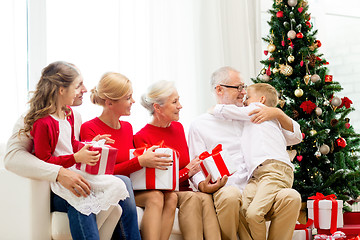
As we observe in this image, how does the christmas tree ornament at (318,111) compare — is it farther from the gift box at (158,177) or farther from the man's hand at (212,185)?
the gift box at (158,177)

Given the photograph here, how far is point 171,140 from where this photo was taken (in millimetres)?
3049

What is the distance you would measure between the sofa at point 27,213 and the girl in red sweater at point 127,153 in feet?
1.49

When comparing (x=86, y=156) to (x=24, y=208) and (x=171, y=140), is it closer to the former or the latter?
(x=24, y=208)

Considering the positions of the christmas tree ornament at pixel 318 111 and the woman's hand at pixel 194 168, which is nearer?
the woman's hand at pixel 194 168

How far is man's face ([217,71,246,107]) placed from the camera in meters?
3.22

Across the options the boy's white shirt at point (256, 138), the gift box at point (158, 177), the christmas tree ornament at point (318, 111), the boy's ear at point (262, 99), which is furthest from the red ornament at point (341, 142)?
the gift box at point (158, 177)

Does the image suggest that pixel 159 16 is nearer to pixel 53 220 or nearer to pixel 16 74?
pixel 16 74

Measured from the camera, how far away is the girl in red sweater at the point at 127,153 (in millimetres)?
2576

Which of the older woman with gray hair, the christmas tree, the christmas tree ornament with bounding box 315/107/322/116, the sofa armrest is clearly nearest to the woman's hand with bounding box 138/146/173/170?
the older woman with gray hair

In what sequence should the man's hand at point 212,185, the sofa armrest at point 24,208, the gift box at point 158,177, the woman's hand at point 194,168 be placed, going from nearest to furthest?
1. the sofa armrest at point 24,208
2. the gift box at point 158,177
3. the man's hand at point 212,185
4. the woman's hand at point 194,168

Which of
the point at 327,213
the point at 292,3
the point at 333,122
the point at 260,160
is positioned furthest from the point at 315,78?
the point at 260,160

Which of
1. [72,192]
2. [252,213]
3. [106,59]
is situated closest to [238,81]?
[252,213]

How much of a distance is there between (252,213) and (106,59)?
1838 mm

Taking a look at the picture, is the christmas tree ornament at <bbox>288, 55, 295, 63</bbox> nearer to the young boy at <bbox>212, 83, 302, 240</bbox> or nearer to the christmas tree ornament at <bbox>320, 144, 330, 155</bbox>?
the christmas tree ornament at <bbox>320, 144, 330, 155</bbox>
